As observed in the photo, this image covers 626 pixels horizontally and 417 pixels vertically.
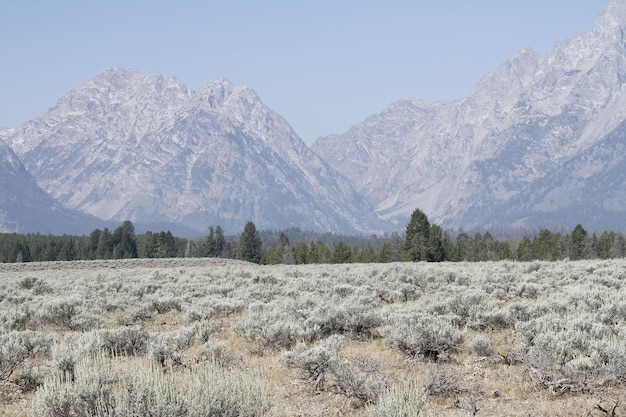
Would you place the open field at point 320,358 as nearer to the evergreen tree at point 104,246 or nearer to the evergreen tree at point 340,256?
the evergreen tree at point 340,256

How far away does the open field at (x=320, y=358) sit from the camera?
24.9 ft

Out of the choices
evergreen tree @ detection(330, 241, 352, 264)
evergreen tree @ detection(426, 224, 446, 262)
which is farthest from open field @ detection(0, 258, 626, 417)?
evergreen tree @ detection(330, 241, 352, 264)

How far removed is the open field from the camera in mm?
7582

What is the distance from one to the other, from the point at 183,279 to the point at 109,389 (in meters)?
24.2

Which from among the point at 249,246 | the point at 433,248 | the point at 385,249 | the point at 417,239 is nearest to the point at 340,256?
the point at 385,249

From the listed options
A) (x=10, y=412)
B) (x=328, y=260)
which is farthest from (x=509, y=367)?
(x=328, y=260)

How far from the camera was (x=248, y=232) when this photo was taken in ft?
378

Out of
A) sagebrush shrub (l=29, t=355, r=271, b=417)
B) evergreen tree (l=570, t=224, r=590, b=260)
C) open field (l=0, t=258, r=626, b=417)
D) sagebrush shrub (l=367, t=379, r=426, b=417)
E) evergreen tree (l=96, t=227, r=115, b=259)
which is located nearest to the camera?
sagebrush shrub (l=29, t=355, r=271, b=417)

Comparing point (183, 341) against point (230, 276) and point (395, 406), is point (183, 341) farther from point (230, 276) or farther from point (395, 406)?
point (230, 276)

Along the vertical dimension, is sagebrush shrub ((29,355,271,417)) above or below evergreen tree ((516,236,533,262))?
below

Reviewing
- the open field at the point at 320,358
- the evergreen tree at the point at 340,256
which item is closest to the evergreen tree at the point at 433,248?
the evergreen tree at the point at 340,256

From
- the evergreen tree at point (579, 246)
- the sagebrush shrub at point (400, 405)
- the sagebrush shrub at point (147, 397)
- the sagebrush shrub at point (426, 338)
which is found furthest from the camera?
the evergreen tree at point (579, 246)

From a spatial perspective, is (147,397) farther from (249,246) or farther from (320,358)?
(249,246)

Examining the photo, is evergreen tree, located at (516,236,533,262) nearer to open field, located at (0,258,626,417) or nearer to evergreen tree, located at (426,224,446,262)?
evergreen tree, located at (426,224,446,262)
